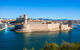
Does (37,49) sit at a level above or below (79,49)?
below

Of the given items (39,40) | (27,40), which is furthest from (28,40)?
(39,40)

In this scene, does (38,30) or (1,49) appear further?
(38,30)

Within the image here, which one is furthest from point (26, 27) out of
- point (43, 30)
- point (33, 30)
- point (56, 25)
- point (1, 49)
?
point (1, 49)

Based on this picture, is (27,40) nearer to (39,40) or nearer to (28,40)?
(28,40)

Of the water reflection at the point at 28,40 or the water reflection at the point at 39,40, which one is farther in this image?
the water reflection at the point at 39,40

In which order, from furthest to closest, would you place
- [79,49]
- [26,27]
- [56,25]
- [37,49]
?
[56,25] → [26,27] → [37,49] → [79,49]

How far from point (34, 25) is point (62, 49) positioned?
11205 millimetres

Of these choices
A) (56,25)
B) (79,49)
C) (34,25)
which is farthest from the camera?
(56,25)

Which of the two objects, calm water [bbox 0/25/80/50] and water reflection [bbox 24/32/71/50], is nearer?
calm water [bbox 0/25/80/50]

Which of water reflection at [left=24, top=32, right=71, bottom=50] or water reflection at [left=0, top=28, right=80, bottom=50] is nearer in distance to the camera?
water reflection at [left=0, top=28, right=80, bottom=50]

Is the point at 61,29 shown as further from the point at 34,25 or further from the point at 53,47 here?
the point at 53,47

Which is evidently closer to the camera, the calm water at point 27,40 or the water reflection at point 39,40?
the calm water at point 27,40

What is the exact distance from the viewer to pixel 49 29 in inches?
590

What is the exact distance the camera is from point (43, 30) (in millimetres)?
14633
